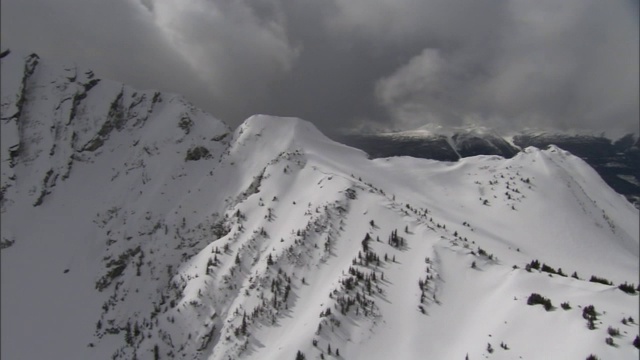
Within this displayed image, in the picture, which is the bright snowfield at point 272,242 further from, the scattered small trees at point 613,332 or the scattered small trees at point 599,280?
the scattered small trees at point 599,280

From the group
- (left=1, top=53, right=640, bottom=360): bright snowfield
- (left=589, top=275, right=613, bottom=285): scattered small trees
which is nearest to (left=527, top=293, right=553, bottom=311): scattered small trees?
(left=1, top=53, right=640, bottom=360): bright snowfield

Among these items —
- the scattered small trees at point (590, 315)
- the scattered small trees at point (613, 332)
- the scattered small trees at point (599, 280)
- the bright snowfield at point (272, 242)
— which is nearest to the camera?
the scattered small trees at point (613, 332)

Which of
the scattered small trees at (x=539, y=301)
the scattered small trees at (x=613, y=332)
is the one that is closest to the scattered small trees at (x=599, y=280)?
the scattered small trees at (x=613, y=332)

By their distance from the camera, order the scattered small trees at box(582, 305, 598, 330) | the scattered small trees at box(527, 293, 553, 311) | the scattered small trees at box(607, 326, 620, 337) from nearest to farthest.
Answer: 1. the scattered small trees at box(607, 326, 620, 337)
2. the scattered small trees at box(582, 305, 598, 330)
3. the scattered small trees at box(527, 293, 553, 311)

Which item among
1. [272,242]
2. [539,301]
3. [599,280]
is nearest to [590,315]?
[599,280]

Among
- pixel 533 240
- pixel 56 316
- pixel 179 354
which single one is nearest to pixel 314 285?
pixel 179 354

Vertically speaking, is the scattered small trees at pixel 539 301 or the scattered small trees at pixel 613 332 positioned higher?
the scattered small trees at pixel 539 301

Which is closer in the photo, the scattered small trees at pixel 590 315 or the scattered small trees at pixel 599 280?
the scattered small trees at pixel 599 280

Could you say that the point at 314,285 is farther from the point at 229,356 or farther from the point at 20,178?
the point at 20,178

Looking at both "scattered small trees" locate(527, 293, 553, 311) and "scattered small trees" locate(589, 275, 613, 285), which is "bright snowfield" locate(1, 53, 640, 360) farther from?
"scattered small trees" locate(527, 293, 553, 311)

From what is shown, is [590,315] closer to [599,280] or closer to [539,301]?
[599,280]
